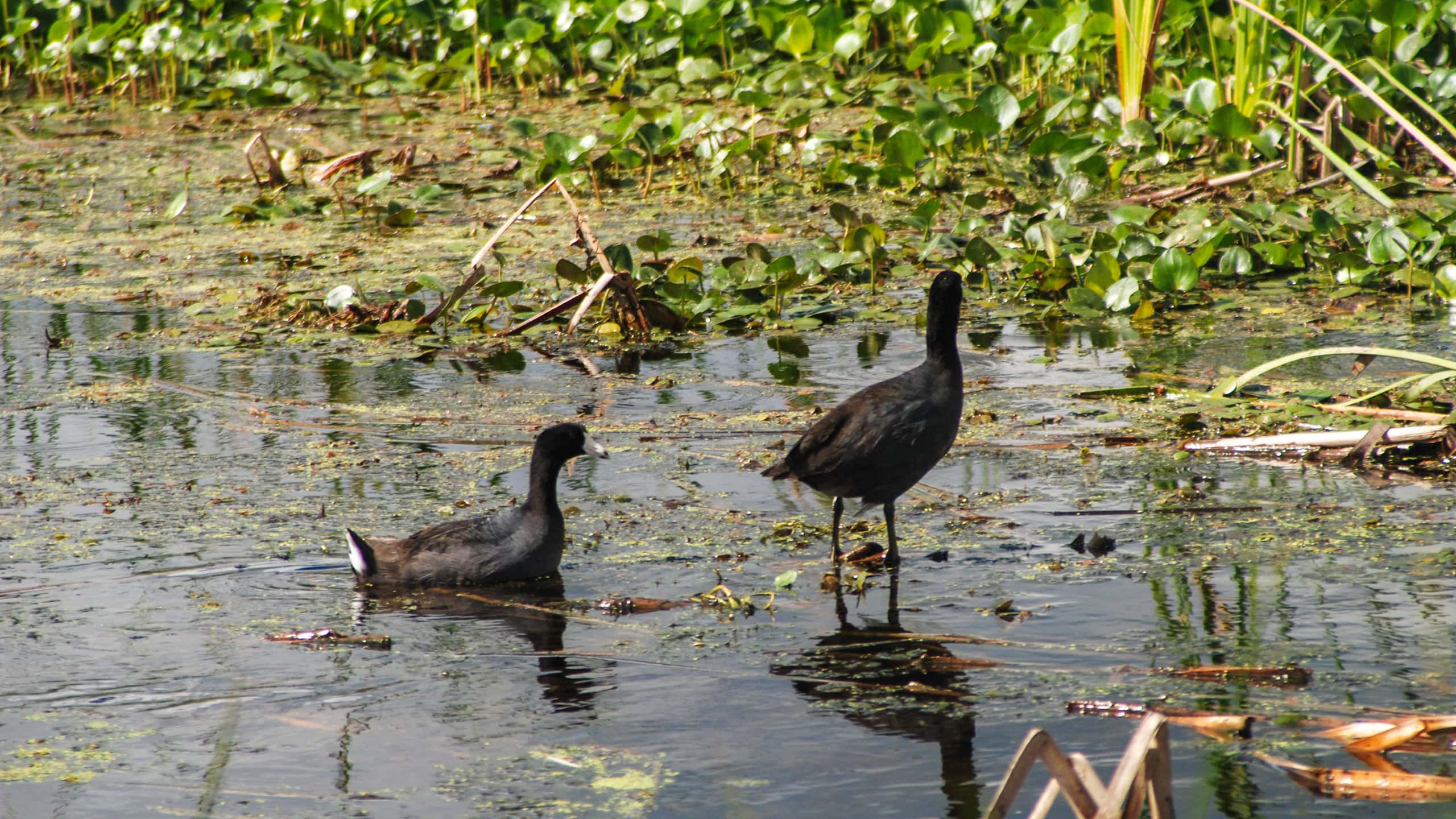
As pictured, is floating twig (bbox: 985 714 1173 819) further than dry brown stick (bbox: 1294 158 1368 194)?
No

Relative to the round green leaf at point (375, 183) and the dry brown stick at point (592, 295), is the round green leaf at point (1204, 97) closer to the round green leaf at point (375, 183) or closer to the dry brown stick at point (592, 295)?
the dry brown stick at point (592, 295)

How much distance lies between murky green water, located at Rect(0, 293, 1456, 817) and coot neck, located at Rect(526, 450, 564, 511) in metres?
0.24

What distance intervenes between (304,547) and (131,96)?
36.5 ft

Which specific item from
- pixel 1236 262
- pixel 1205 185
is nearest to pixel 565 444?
pixel 1236 262

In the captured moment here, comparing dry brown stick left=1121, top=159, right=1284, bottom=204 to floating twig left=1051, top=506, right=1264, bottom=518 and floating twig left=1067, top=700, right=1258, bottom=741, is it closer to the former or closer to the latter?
floating twig left=1051, top=506, right=1264, bottom=518

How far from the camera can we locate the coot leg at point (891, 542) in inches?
191

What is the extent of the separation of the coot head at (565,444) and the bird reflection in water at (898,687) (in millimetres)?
1062

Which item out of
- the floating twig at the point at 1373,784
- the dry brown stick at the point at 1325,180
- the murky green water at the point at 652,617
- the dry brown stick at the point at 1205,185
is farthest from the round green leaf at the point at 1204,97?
the floating twig at the point at 1373,784

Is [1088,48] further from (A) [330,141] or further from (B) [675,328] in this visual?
(A) [330,141]

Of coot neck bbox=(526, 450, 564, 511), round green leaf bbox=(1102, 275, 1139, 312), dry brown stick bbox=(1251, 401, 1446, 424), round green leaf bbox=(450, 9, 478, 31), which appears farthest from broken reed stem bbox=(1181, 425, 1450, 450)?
round green leaf bbox=(450, 9, 478, 31)

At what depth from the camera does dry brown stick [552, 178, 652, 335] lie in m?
7.54

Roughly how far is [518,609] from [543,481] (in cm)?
44

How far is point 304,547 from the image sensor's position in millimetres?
5152

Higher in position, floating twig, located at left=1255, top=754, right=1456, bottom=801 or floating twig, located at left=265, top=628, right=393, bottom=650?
floating twig, located at left=265, top=628, right=393, bottom=650
